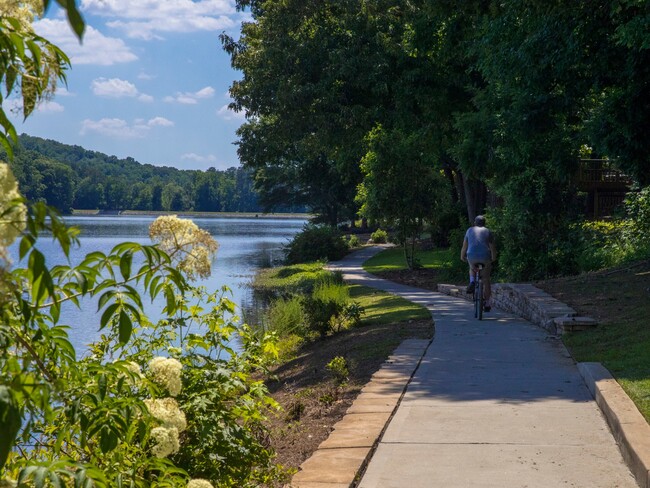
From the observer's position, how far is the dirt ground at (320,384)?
7.88 metres

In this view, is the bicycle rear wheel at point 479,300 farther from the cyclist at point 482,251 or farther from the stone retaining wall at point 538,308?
the stone retaining wall at point 538,308

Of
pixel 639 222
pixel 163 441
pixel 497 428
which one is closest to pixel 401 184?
pixel 639 222

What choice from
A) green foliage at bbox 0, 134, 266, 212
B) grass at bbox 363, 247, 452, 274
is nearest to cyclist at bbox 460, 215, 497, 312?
grass at bbox 363, 247, 452, 274

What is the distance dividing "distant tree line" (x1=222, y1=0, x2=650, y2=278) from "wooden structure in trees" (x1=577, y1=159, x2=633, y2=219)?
400cm

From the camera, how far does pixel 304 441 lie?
7723 millimetres

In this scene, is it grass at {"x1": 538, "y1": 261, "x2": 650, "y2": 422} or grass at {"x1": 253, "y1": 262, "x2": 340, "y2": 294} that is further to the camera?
grass at {"x1": 253, "y1": 262, "x2": 340, "y2": 294}

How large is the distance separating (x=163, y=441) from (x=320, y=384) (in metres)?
6.90

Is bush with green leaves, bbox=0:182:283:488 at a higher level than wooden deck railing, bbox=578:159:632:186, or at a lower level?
lower

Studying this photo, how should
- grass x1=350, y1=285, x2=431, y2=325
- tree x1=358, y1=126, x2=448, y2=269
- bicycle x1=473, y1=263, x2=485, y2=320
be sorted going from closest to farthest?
bicycle x1=473, y1=263, x2=485, y2=320, grass x1=350, y1=285, x2=431, y2=325, tree x1=358, y1=126, x2=448, y2=269

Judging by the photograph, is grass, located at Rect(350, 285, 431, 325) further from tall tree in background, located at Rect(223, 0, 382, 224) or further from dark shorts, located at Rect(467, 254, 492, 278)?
tall tree in background, located at Rect(223, 0, 382, 224)

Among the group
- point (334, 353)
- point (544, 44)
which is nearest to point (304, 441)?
point (334, 353)

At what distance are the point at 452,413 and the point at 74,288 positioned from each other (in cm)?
478

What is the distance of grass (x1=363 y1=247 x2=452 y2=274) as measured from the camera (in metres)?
34.8

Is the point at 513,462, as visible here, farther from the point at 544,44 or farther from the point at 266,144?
the point at 266,144
